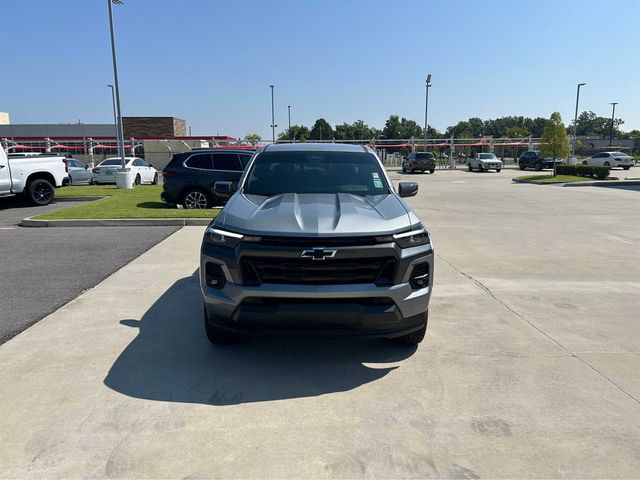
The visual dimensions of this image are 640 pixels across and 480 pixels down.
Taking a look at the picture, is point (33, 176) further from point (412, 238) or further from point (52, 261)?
point (412, 238)

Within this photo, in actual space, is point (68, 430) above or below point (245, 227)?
below

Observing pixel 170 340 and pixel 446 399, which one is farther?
pixel 170 340

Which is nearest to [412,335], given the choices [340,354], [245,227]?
[340,354]

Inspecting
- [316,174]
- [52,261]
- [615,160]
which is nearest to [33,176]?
[52,261]

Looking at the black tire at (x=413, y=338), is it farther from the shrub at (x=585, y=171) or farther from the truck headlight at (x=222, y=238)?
the shrub at (x=585, y=171)

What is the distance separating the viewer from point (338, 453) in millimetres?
2803

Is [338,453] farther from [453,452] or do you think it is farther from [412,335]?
[412,335]

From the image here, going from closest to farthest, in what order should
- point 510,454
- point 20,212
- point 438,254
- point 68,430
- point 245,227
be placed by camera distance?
1. point 510,454
2. point 68,430
3. point 245,227
4. point 438,254
5. point 20,212

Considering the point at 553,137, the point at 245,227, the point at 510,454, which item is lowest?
the point at 510,454

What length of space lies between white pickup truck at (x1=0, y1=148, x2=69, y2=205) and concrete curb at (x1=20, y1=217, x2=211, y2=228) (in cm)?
369

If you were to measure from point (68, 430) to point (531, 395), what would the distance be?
326cm

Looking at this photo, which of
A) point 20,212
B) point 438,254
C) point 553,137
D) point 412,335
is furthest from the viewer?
point 553,137

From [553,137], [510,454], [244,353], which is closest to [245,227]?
[244,353]

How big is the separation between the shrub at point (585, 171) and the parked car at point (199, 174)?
972 inches
